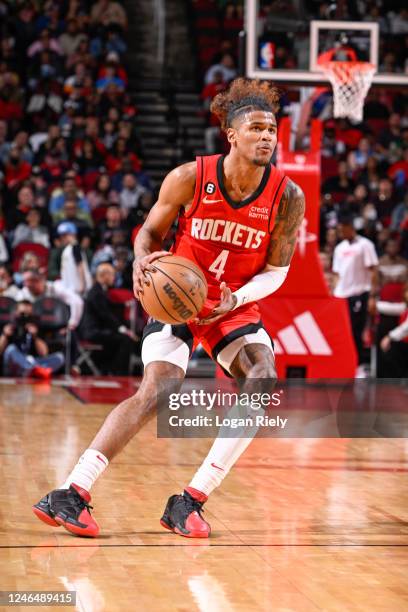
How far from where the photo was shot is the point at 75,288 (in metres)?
12.9

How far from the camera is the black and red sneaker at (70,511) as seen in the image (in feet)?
15.1

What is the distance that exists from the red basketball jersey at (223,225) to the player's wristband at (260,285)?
97 mm

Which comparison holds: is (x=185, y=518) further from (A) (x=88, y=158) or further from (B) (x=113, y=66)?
(B) (x=113, y=66)

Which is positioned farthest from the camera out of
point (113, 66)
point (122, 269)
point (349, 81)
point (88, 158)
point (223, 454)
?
point (113, 66)

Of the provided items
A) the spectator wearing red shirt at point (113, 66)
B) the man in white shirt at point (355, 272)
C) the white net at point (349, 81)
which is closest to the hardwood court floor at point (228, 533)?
the white net at point (349, 81)

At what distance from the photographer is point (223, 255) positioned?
5074 millimetres

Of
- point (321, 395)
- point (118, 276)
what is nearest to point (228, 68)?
point (118, 276)

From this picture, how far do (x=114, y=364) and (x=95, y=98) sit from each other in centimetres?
589

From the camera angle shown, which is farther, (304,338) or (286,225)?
(304,338)

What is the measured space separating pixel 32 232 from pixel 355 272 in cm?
426

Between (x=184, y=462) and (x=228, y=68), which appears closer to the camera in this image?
(x=184, y=462)

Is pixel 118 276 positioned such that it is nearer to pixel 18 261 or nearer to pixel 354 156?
pixel 18 261

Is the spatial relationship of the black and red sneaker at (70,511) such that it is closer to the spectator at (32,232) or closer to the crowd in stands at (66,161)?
the crowd in stands at (66,161)

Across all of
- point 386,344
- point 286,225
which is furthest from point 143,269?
point 386,344
